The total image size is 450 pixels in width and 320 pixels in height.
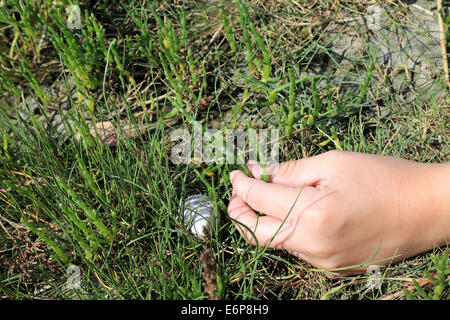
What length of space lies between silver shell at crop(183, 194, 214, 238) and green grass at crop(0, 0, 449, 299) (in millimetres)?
35

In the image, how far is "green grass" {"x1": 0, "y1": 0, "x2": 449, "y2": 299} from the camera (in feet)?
5.03

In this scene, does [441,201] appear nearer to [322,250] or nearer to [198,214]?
[322,250]

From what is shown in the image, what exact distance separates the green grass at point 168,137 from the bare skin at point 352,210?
103 mm

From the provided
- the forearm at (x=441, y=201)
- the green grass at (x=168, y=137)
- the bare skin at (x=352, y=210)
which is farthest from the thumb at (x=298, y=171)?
the forearm at (x=441, y=201)

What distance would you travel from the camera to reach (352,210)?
4.51 ft

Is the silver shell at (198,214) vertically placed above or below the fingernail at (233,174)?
below

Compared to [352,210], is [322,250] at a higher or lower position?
lower

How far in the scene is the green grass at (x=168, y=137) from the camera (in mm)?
1533

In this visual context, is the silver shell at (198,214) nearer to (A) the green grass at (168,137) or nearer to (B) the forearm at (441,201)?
(A) the green grass at (168,137)

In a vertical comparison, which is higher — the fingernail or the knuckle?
the fingernail

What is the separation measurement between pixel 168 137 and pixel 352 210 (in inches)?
Answer: 31.9

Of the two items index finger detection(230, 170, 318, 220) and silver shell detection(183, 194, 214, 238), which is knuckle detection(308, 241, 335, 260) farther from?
silver shell detection(183, 194, 214, 238)

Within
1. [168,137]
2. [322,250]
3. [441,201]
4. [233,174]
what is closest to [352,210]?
[322,250]

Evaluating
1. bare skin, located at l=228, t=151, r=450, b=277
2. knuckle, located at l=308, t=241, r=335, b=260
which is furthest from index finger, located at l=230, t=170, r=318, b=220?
knuckle, located at l=308, t=241, r=335, b=260
